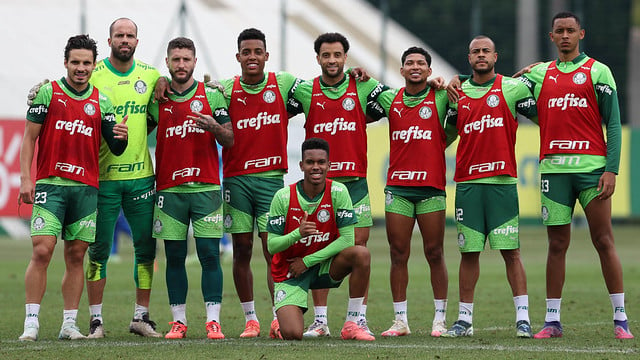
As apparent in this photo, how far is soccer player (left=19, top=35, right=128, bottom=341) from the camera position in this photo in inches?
345

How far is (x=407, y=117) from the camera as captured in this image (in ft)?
31.0

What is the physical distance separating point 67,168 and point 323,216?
209 cm

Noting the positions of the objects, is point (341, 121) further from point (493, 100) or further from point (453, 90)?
point (493, 100)

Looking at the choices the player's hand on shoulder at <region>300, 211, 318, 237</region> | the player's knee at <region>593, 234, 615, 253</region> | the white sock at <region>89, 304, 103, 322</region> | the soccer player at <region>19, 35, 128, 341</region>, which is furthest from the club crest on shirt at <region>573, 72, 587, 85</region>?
the white sock at <region>89, 304, 103, 322</region>

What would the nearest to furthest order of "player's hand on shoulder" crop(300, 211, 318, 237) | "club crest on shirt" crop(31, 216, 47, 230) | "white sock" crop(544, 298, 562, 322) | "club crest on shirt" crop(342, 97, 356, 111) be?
"player's hand on shoulder" crop(300, 211, 318, 237) → "club crest on shirt" crop(31, 216, 47, 230) → "white sock" crop(544, 298, 562, 322) → "club crest on shirt" crop(342, 97, 356, 111)

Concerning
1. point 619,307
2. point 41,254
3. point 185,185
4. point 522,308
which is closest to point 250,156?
point 185,185

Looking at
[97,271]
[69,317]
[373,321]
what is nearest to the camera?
[69,317]

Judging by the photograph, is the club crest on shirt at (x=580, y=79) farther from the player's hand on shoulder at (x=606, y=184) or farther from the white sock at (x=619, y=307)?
the white sock at (x=619, y=307)

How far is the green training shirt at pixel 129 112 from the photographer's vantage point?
9.23 m

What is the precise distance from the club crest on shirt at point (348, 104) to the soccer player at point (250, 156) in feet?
1.79

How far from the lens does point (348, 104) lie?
9555mm

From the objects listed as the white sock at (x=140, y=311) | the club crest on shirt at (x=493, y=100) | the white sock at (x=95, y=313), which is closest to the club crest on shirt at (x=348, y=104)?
the club crest on shirt at (x=493, y=100)

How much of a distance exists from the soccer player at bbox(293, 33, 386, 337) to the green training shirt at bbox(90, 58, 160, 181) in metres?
1.38

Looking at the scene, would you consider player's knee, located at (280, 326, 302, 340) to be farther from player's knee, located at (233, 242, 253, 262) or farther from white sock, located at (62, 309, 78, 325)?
white sock, located at (62, 309, 78, 325)
